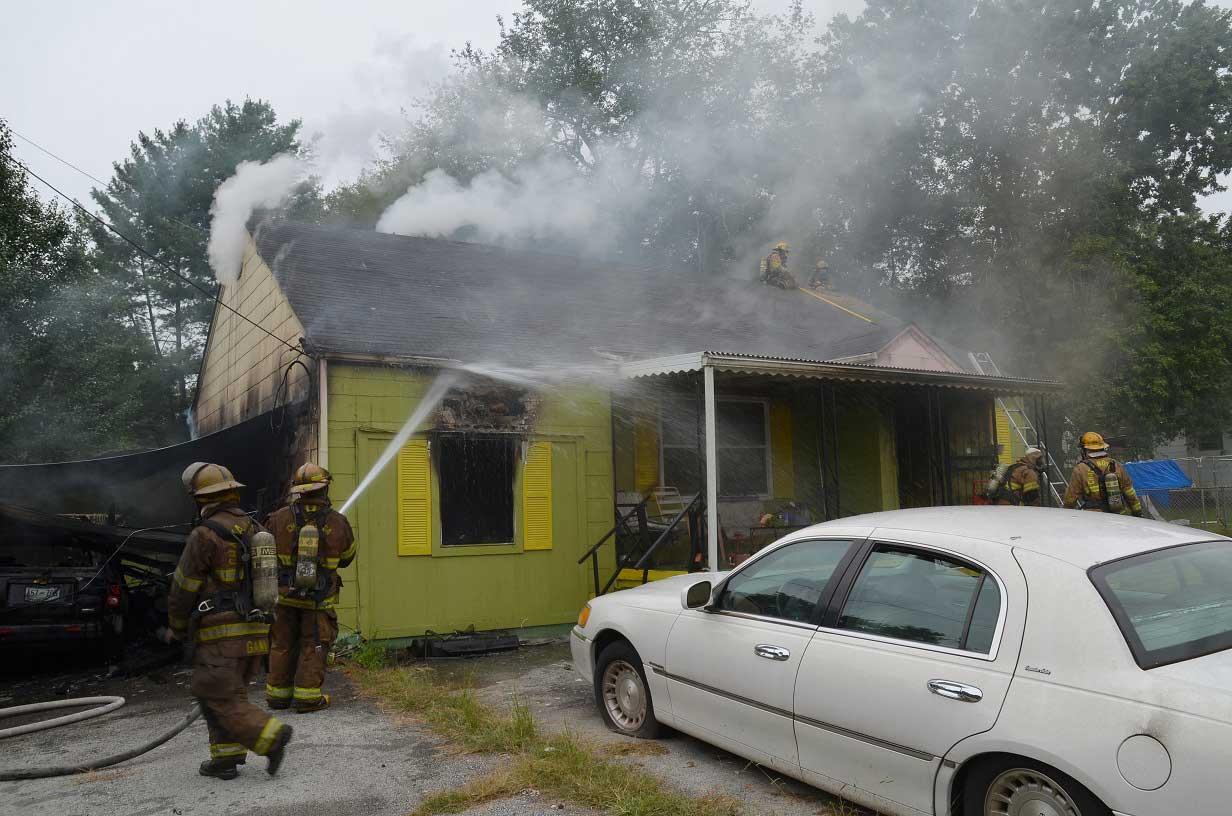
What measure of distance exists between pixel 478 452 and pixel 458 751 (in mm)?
4326

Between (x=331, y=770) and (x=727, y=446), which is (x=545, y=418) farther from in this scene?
(x=331, y=770)

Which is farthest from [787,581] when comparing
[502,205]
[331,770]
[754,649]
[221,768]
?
[502,205]

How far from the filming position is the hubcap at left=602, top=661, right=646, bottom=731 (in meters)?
5.13

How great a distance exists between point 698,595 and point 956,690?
160 cm

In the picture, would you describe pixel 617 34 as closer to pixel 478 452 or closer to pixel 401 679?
pixel 478 452

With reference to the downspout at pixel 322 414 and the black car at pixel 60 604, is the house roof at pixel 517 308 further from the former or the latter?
the black car at pixel 60 604

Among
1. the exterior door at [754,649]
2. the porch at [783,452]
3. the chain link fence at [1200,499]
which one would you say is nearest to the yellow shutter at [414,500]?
the porch at [783,452]

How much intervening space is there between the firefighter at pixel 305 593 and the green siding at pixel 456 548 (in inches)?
81.7

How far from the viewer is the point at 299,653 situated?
6.15 meters

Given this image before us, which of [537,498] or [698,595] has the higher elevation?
[537,498]

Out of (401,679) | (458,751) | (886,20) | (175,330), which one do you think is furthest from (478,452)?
(175,330)

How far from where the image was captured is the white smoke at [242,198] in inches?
476

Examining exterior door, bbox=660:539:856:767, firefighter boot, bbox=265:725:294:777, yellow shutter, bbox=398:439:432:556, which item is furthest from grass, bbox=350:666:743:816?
yellow shutter, bbox=398:439:432:556

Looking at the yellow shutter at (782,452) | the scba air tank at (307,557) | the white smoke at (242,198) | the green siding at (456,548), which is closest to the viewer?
the scba air tank at (307,557)
